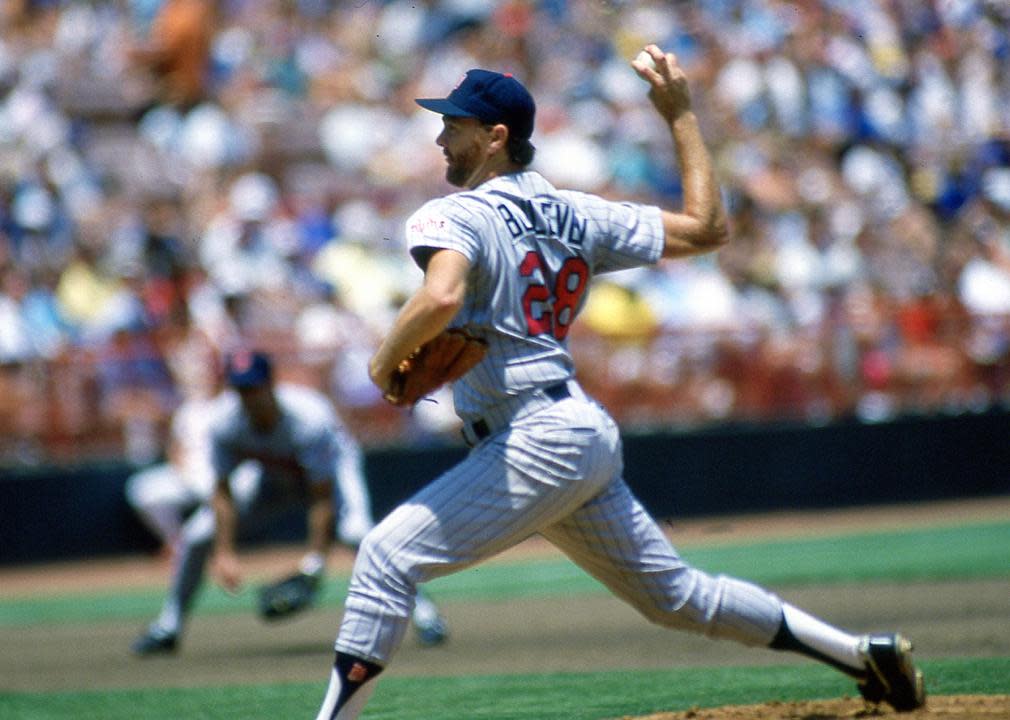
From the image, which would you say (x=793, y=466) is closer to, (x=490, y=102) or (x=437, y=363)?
(x=490, y=102)

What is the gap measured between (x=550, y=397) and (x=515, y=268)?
40 centimetres

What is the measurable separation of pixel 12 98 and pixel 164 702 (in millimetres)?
10528

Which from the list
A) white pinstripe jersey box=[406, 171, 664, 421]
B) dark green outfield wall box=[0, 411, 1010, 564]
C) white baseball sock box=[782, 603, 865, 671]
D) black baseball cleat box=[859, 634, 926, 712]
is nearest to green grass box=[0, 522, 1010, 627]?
dark green outfield wall box=[0, 411, 1010, 564]

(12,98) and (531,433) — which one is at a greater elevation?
(12,98)

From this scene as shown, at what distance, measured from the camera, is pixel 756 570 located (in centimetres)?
1154

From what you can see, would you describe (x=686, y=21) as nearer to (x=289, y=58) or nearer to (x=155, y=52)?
(x=289, y=58)

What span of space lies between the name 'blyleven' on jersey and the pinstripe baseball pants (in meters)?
0.51

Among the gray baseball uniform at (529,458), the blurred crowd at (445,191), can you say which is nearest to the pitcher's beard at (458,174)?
the gray baseball uniform at (529,458)

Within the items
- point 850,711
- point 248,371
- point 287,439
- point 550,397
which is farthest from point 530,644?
point 550,397

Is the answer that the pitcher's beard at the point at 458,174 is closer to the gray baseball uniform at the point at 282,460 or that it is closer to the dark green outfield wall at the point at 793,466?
the gray baseball uniform at the point at 282,460

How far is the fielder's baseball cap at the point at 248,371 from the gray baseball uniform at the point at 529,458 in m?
4.06

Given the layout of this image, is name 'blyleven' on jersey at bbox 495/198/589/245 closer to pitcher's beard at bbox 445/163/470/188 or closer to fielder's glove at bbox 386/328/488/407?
pitcher's beard at bbox 445/163/470/188

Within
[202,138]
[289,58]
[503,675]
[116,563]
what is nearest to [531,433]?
[503,675]

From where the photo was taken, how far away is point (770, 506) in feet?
50.3
